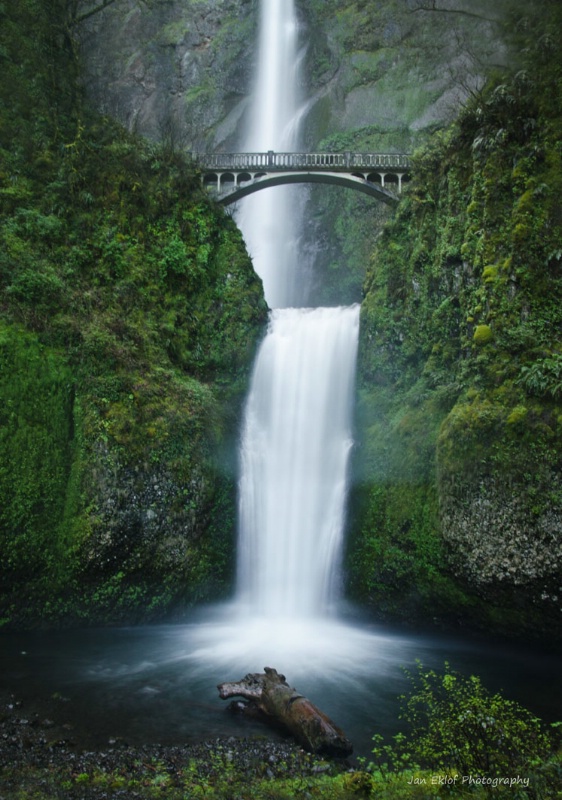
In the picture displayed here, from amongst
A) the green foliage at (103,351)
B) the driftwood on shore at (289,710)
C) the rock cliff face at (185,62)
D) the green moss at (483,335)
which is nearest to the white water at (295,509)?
the green foliage at (103,351)

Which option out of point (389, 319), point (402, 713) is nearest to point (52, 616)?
point (402, 713)

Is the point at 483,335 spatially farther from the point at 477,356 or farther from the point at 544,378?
the point at 544,378

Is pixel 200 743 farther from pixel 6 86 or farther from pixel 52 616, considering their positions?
pixel 6 86

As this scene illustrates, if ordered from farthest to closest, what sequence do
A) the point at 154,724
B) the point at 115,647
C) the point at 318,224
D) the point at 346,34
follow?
the point at 346,34
the point at 318,224
the point at 115,647
the point at 154,724

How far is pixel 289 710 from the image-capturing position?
7.22m

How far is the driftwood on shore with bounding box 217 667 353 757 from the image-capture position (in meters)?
6.72

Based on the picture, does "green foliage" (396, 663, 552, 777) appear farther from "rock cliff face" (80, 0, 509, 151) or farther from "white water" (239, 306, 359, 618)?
"rock cliff face" (80, 0, 509, 151)

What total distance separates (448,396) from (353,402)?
373 cm

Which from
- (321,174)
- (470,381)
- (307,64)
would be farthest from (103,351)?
(307,64)

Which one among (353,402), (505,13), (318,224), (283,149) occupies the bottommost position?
(353,402)

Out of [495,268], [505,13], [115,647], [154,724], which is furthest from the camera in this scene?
[505,13]

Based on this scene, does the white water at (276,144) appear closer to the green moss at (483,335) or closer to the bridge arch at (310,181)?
the bridge arch at (310,181)

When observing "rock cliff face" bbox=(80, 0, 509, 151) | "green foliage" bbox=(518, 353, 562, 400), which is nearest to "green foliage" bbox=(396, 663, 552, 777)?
"green foliage" bbox=(518, 353, 562, 400)

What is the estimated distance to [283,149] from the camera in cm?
3053
